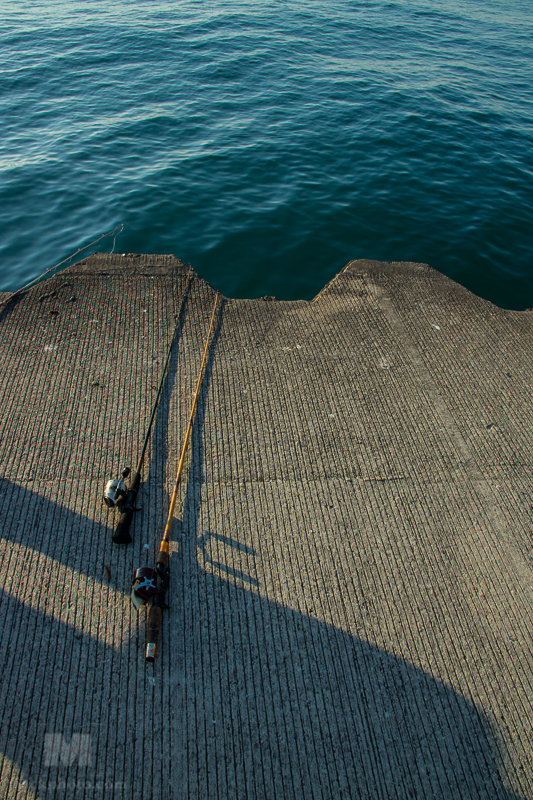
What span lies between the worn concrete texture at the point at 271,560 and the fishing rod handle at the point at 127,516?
0.44ft

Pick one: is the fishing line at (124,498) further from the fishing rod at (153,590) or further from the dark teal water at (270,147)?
the dark teal water at (270,147)

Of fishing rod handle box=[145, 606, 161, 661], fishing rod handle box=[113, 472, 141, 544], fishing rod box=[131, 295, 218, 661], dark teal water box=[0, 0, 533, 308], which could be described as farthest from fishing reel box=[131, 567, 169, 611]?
dark teal water box=[0, 0, 533, 308]

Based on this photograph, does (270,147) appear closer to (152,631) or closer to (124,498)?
(124,498)

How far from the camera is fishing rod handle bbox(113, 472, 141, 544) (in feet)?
15.8

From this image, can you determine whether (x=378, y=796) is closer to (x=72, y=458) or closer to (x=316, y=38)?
(x=72, y=458)

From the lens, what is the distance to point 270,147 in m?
14.5

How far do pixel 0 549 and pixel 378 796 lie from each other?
4.05 m

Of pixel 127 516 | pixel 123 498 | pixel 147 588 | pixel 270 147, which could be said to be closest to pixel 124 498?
pixel 123 498

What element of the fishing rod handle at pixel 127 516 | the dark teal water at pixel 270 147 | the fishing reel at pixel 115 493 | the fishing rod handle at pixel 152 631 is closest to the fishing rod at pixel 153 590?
the fishing rod handle at pixel 152 631

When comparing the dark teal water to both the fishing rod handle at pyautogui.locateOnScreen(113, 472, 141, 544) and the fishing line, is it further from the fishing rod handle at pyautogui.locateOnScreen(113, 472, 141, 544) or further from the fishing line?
the fishing rod handle at pyautogui.locateOnScreen(113, 472, 141, 544)

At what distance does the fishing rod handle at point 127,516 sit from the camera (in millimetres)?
4821

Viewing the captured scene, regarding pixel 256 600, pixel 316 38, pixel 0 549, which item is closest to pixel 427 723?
pixel 256 600

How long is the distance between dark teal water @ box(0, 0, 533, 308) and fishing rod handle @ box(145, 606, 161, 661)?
6509 mm

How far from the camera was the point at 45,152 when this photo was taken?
1384 centimetres
